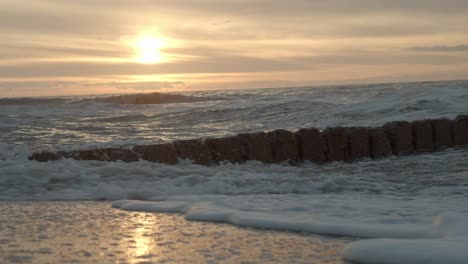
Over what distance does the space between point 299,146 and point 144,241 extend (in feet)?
16.8

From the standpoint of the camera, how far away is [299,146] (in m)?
8.45

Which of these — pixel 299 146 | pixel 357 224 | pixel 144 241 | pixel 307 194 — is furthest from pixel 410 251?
pixel 299 146

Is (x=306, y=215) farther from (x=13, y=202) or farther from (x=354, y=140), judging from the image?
(x=354, y=140)

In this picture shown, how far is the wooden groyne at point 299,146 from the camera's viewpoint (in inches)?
298

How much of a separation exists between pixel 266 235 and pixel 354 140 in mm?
5172

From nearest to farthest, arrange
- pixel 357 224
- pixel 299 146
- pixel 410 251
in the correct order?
1. pixel 410 251
2. pixel 357 224
3. pixel 299 146

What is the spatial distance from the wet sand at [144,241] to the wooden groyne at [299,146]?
118 inches

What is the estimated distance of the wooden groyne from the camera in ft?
24.8

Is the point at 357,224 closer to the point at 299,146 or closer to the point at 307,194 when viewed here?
the point at 307,194

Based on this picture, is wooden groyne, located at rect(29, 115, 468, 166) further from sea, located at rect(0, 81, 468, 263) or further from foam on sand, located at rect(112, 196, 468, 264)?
foam on sand, located at rect(112, 196, 468, 264)

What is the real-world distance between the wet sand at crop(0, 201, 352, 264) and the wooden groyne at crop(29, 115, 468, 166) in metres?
3.00

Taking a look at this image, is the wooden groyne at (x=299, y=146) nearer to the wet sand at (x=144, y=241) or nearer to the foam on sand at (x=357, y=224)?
the foam on sand at (x=357, y=224)

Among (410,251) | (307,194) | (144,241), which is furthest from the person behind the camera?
(307,194)

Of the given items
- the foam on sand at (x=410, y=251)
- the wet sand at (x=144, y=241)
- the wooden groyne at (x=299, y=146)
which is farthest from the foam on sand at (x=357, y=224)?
the wooden groyne at (x=299, y=146)
